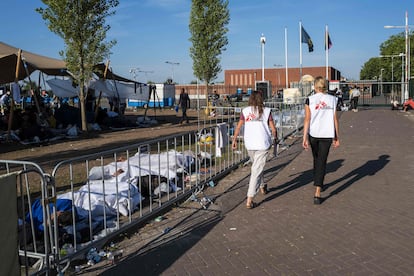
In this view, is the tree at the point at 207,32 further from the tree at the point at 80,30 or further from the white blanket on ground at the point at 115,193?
the white blanket on ground at the point at 115,193

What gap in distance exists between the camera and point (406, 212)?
19.6ft

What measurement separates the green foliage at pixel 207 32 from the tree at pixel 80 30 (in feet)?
38.8

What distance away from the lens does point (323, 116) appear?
21.2 ft

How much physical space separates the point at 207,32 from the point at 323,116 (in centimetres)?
2250

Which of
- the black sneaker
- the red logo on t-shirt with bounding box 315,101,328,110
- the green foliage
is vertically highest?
the green foliage

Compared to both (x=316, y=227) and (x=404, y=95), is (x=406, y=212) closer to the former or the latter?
(x=316, y=227)

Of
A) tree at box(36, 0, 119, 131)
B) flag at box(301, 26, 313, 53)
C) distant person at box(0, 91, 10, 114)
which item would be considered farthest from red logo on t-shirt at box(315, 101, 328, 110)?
flag at box(301, 26, 313, 53)

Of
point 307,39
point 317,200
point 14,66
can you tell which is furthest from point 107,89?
point 307,39

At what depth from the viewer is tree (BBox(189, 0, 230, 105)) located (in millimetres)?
27828

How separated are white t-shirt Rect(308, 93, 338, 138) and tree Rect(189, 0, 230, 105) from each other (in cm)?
2201

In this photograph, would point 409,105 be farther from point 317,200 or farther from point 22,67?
point 317,200

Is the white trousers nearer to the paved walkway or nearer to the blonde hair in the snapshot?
the paved walkway

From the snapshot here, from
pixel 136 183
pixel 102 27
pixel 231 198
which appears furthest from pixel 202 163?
pixel 102 27

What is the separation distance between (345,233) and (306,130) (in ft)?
6.31
